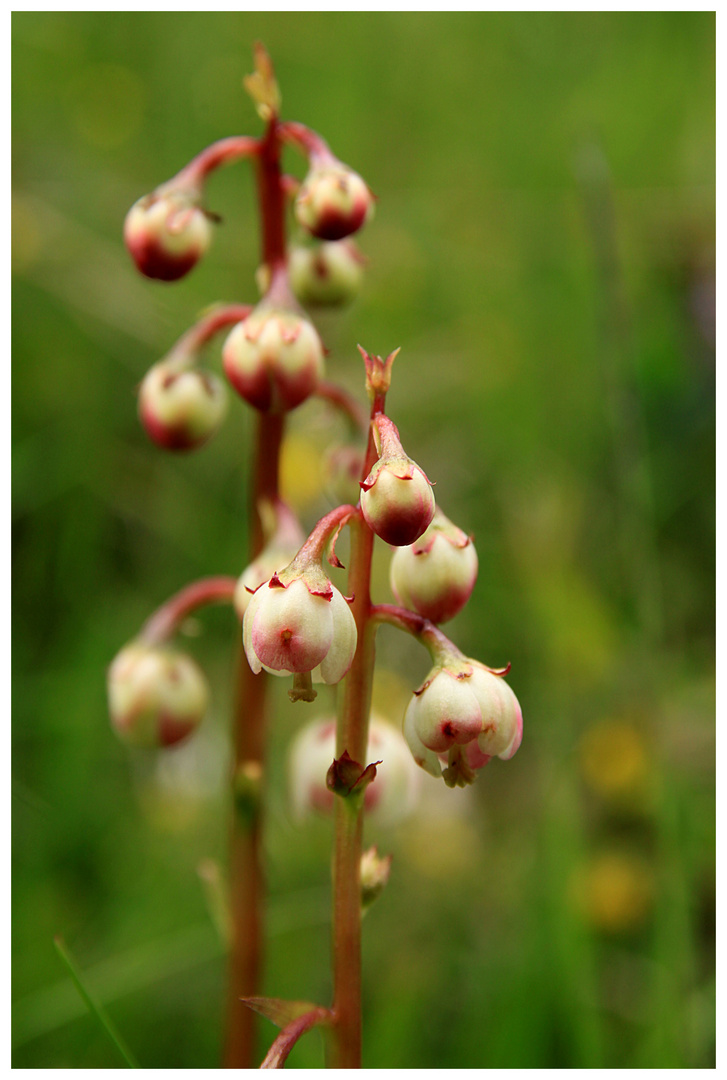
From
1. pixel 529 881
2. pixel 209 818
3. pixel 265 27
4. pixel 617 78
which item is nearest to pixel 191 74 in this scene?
pixel 265 27

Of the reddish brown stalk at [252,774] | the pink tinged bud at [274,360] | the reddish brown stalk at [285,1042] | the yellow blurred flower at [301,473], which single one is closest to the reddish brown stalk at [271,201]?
the reddish brown stalk at [252,774]

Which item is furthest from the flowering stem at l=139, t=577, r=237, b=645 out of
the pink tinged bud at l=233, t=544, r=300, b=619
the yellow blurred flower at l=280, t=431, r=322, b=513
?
the yellow blurred flower at l=280, t=431, r=322, b=513

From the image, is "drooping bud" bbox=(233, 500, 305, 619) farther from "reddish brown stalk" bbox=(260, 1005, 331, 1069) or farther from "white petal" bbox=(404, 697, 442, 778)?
"reddish brown stalk" bbox=(260, 1005, 331, 1069)

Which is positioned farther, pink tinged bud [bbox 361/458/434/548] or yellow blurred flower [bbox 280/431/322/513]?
yellow blurred flower [bbox 280/431/322/513]

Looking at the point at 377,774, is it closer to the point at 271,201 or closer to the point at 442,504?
the point at 271,201

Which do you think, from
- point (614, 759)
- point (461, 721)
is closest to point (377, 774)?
point (461, 721)

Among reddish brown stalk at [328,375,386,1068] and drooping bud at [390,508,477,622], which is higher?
drooping bud at [390,508,477,622]
